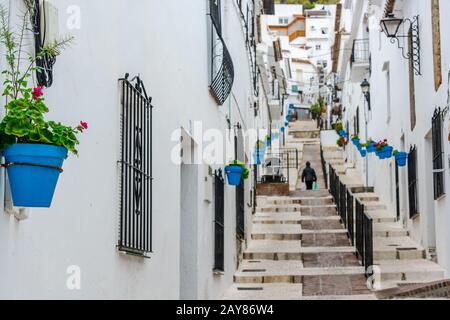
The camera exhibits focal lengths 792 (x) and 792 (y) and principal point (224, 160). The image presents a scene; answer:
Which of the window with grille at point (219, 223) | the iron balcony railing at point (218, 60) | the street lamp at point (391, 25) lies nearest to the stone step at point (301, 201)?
the street lamp at point (391, 25)

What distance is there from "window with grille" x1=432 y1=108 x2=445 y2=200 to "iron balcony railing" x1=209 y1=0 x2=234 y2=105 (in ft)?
10.3

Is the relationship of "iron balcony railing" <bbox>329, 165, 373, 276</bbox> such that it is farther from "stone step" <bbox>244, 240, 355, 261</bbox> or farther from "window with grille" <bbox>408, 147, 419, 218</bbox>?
"window with grille" <bbox>408, 147, 419, 218</bbox>

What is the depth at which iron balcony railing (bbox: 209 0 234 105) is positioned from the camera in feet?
35.0

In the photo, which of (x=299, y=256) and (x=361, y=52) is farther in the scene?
(x=361, y=52)

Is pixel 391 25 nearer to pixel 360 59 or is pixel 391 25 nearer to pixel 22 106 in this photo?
pixel 22 106

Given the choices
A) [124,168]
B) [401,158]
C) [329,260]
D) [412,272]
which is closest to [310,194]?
[401,158]

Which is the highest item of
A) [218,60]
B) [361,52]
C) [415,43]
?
[361,52]

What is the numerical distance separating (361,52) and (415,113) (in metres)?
11.3

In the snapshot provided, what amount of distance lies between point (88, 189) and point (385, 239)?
11.8 m

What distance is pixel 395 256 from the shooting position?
14.0m

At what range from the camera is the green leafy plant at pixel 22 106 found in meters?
3.47

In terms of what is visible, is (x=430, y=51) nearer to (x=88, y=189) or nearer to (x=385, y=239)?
(x=385, y=239)

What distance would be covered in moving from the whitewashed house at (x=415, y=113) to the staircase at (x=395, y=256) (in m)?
0.21
